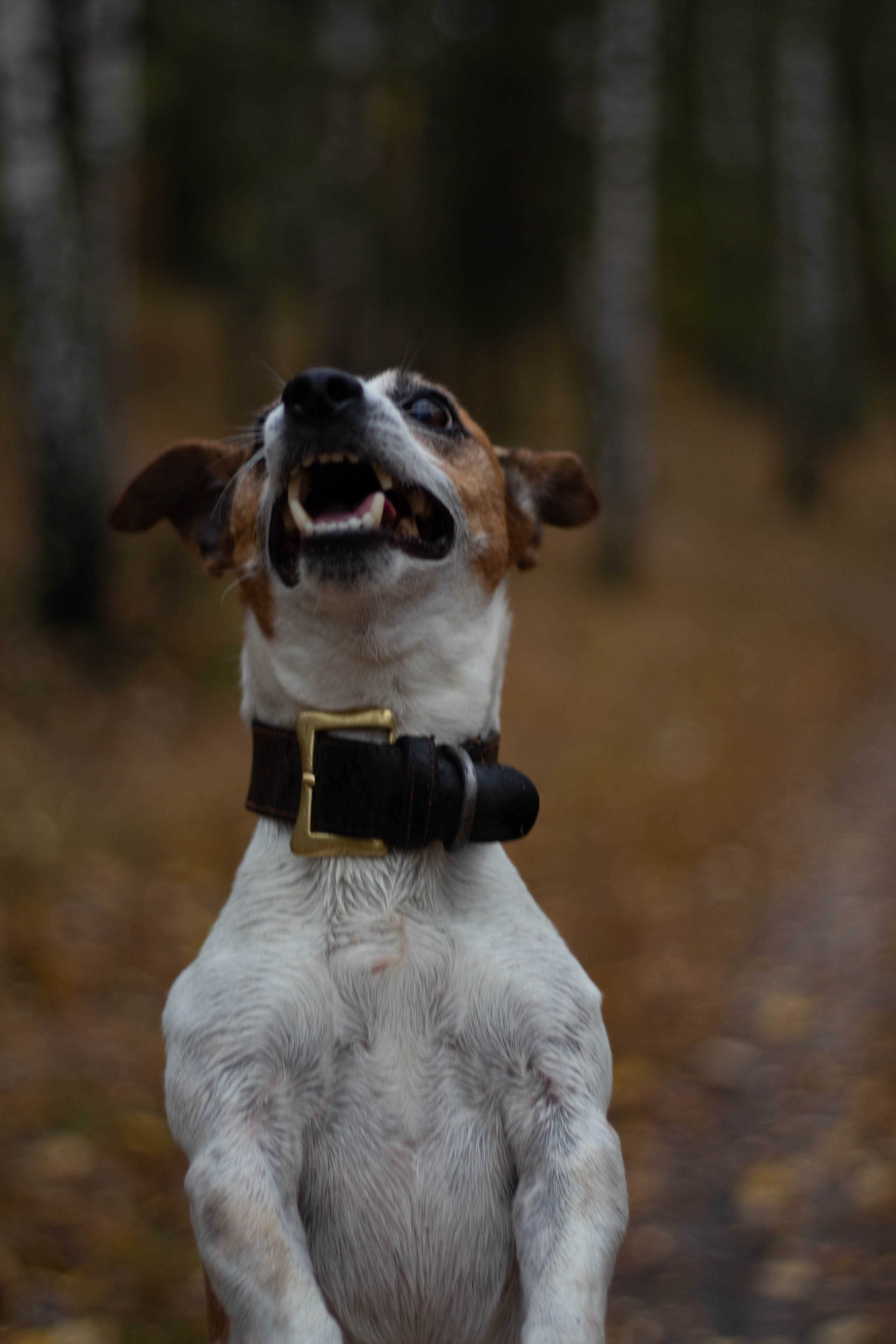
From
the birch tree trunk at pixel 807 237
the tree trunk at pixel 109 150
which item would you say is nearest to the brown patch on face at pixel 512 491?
the tree trunk at pixel 109 150

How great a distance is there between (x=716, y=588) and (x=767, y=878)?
20.0 ft

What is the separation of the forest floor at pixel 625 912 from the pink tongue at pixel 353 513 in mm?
2037

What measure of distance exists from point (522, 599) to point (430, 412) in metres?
7.69

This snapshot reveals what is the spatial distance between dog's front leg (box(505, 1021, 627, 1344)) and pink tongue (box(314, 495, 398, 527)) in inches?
41.8

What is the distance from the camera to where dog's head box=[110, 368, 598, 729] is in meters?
2.40

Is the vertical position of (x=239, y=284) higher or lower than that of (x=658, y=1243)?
higher

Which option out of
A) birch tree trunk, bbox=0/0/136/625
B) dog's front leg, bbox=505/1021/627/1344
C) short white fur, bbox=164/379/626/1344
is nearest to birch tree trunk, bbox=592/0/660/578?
birch tree trunk, bbox=0/0/136/625

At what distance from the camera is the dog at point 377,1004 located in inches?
80.3

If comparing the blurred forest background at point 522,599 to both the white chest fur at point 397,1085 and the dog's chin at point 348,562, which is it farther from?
the white chest fur at point 397,1085

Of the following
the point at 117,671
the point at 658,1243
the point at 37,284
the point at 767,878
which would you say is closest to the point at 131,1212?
the point at 658,1243

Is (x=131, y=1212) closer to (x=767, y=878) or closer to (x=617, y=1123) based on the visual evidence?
(x=617, y=1123)

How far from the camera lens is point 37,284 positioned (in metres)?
7.54

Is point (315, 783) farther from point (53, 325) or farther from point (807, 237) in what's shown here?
point (807, 237)

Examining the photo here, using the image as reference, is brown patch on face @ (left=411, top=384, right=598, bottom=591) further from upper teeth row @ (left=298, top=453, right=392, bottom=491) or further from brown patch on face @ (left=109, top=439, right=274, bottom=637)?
brown patch on face @ (left=109, top=439, right=274, bottom=637)
